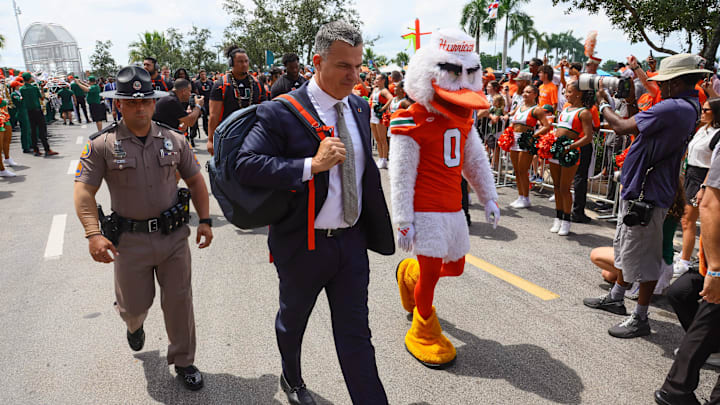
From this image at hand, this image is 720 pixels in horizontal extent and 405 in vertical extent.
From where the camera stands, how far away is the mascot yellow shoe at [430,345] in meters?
3.19

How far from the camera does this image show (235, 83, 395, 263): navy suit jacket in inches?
84.0

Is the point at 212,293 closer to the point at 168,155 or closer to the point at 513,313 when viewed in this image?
the point at 168,155

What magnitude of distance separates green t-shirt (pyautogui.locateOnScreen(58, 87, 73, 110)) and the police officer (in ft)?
65.4

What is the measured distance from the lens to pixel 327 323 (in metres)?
3.83

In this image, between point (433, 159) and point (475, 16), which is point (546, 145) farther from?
point (475, 16)

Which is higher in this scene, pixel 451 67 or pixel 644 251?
pixel 451 67

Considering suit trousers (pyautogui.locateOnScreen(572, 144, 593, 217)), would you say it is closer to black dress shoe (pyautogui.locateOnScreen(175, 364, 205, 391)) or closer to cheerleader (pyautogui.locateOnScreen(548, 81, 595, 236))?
cheerleader (pyautogui.locateOnScreen(548, 81, 595, 236))

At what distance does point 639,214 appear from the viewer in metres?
3.47

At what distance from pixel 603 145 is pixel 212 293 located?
6.72 meters

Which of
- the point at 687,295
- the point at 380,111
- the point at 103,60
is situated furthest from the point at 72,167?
the point at 103,60

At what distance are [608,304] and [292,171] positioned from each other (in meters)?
3.19

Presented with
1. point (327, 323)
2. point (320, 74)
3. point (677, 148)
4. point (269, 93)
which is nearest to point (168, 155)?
point (320, 74)

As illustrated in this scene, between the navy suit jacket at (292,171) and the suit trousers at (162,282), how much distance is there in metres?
0.83

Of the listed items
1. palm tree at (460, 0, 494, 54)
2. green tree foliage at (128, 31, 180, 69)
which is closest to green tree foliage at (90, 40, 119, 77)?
green tree foliage at (128, 31, 180, 69)
